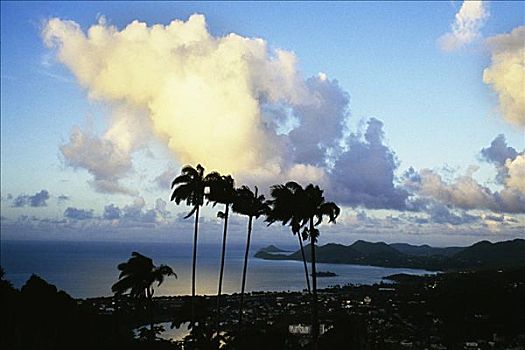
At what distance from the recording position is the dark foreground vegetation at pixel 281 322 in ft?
85.1

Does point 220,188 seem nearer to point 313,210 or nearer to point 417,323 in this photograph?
point 313,210

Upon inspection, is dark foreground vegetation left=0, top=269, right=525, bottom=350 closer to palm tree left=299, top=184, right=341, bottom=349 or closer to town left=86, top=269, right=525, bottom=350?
town left=86, top=269, right=525, bottom=350

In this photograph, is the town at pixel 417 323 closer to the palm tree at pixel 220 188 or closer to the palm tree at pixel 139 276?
the palm tree at pixel 139 276

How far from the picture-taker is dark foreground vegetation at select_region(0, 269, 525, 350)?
1022 inches

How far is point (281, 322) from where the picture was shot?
7188 cm

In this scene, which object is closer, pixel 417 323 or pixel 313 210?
pixel 313 210

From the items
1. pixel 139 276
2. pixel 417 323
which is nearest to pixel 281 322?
pixel 417 323

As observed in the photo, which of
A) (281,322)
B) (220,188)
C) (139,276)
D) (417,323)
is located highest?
(220,188)

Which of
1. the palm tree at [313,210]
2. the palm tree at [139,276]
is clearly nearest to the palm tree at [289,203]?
the palm tree at [313,210]

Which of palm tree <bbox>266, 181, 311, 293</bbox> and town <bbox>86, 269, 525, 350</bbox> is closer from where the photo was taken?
palm tree <bbox>266, 181, 311, 293</bbox>

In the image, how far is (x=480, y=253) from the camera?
11406cm

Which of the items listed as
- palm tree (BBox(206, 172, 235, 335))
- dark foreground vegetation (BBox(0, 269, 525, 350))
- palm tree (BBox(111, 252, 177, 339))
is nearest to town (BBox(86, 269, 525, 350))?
dark foreground vegetation (BBox(0, 269, 525, 350))

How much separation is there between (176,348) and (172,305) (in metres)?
73.1

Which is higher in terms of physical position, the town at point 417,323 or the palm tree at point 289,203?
the palm tree at point 289,203
